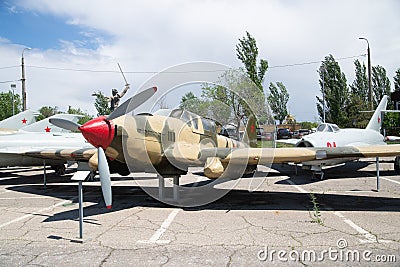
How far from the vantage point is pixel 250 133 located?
1270cm

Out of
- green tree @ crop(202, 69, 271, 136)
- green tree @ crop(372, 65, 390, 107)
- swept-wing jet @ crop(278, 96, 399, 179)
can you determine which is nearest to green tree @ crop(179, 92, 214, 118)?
green tree @ crop(202, 69, 271, 136)

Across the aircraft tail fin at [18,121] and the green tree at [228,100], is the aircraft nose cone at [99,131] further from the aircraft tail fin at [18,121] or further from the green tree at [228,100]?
the aircraft tail fin at [18,121]

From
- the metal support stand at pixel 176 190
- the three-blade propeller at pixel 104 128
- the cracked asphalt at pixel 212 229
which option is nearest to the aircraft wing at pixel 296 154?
the cracked asphalt at pixel 212 229

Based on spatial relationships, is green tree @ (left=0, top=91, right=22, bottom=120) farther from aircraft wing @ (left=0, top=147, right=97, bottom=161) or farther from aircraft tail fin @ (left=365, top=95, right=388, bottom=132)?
aircraft tail fin @ (left=365, top=95, right=388, bottom=132)

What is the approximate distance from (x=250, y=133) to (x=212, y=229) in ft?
23.3

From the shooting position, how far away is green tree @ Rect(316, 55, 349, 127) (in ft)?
127

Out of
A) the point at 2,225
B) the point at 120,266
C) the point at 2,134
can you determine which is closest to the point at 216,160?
the point at 120,266

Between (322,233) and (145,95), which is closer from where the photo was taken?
(322,233)

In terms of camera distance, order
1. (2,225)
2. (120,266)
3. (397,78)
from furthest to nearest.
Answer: (397,78), (2,225), (120,266)

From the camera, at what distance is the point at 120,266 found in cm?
425

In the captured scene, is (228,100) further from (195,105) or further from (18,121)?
(18,121)

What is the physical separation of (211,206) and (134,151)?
2.33 metres

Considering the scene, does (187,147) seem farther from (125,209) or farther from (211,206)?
(125,209)

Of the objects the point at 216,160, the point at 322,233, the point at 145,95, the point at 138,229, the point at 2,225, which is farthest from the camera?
the point at 216,160
